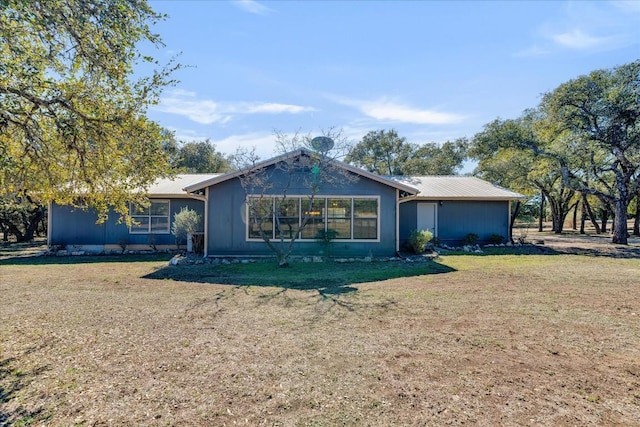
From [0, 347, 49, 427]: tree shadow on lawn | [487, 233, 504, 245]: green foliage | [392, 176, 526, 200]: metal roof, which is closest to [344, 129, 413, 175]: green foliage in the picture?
[392, 176, 526, 200]: metal roof

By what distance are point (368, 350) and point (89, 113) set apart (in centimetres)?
487

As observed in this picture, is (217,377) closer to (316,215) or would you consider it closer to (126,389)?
(126,389)

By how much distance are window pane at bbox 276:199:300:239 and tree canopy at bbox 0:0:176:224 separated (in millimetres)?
6137

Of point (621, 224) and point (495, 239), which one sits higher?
point (621, 224)

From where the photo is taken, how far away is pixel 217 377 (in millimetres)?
3631

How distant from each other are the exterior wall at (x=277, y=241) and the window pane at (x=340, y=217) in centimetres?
28

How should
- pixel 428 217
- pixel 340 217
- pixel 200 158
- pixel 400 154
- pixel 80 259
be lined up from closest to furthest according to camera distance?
pixel 340 217 → pixel 80 259 → pixel 428 217 → pixel 200 158 → pixel 400 154

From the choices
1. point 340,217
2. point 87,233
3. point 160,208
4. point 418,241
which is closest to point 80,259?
point 87,233

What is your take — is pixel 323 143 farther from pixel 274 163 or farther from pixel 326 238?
pixel 326 238

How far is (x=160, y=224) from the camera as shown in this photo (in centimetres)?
1484

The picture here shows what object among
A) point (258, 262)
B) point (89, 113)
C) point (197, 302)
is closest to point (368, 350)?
point (197, 302)

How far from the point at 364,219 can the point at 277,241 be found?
3.01m

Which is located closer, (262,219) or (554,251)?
(262,219)

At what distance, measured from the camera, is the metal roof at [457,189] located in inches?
629
